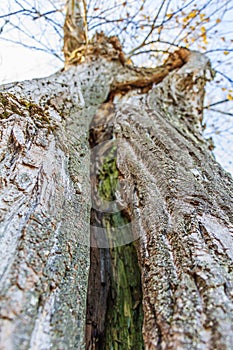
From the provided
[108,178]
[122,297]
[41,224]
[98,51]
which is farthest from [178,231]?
[98,51]

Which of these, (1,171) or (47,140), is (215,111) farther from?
(1,171)

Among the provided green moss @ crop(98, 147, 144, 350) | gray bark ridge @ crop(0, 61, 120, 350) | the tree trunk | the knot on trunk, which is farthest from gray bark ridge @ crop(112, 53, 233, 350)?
the knot on trunk

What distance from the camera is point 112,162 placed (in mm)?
1576

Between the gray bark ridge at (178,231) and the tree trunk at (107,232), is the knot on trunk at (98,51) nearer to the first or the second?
the tree trunk at (107,232)

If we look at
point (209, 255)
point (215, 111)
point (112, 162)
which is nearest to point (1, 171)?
point (209, 255)

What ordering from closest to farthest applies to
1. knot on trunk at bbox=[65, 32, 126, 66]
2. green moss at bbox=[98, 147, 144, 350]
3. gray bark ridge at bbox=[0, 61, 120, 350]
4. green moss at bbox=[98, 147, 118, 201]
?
gray bark ridge at bbox=[0, 61, 120, 350], green moss at bbox=[98, 147, 144, 350], green moss at bbox=[98, 147, 118, 201], knot on trunk at bbox=[65, 32, 126, 66]

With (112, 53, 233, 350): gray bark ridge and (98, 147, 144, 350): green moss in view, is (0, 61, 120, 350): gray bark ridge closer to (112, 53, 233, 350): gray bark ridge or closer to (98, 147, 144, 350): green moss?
(112, 53, 233, 350): gray bark ridge

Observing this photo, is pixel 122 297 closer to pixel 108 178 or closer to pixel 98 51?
pixel 108 178

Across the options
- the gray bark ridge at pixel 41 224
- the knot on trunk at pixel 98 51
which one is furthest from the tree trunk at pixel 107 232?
the knot on trunk at pixel 98 51

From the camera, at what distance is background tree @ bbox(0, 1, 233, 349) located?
0.46 m

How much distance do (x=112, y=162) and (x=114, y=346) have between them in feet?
3.13

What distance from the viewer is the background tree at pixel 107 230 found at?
46 cm

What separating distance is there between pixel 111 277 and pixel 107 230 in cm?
21

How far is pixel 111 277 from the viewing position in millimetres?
996
